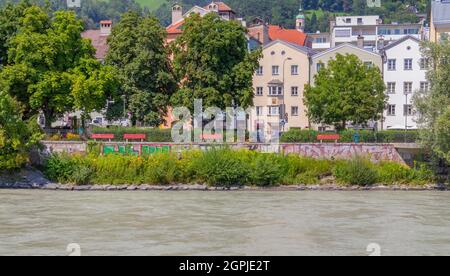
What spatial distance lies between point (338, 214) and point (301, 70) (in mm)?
46439

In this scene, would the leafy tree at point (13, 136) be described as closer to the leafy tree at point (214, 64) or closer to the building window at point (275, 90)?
the leafy tree at point (214, 64)

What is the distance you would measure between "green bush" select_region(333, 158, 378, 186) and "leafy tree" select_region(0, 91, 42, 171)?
20176 millimetres

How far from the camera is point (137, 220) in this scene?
36.9m

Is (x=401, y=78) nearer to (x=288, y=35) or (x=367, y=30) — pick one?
(x=288, y=35)

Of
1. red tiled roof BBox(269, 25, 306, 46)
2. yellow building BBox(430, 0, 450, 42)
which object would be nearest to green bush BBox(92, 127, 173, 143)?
yellow building BBox(430, 0, 450, 42)

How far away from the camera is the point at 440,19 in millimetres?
72250

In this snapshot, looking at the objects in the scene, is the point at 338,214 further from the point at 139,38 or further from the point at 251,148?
the point at 139,38

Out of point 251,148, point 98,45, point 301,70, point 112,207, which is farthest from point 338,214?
point 98,45

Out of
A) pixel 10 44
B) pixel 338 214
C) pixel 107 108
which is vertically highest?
pixel 10 44

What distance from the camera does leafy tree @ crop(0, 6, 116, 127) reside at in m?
61.4

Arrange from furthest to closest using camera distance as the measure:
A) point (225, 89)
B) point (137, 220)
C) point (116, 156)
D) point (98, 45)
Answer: point (98, 45), point (225, 89), point (116, 156), point (137, 220)

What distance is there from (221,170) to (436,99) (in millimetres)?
14475

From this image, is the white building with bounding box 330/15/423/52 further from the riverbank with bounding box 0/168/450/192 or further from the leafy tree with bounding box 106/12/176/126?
the riverbank with bounding box 0/168/450/192

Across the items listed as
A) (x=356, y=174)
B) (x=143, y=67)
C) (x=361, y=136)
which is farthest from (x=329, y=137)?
(x=143, y=67)
